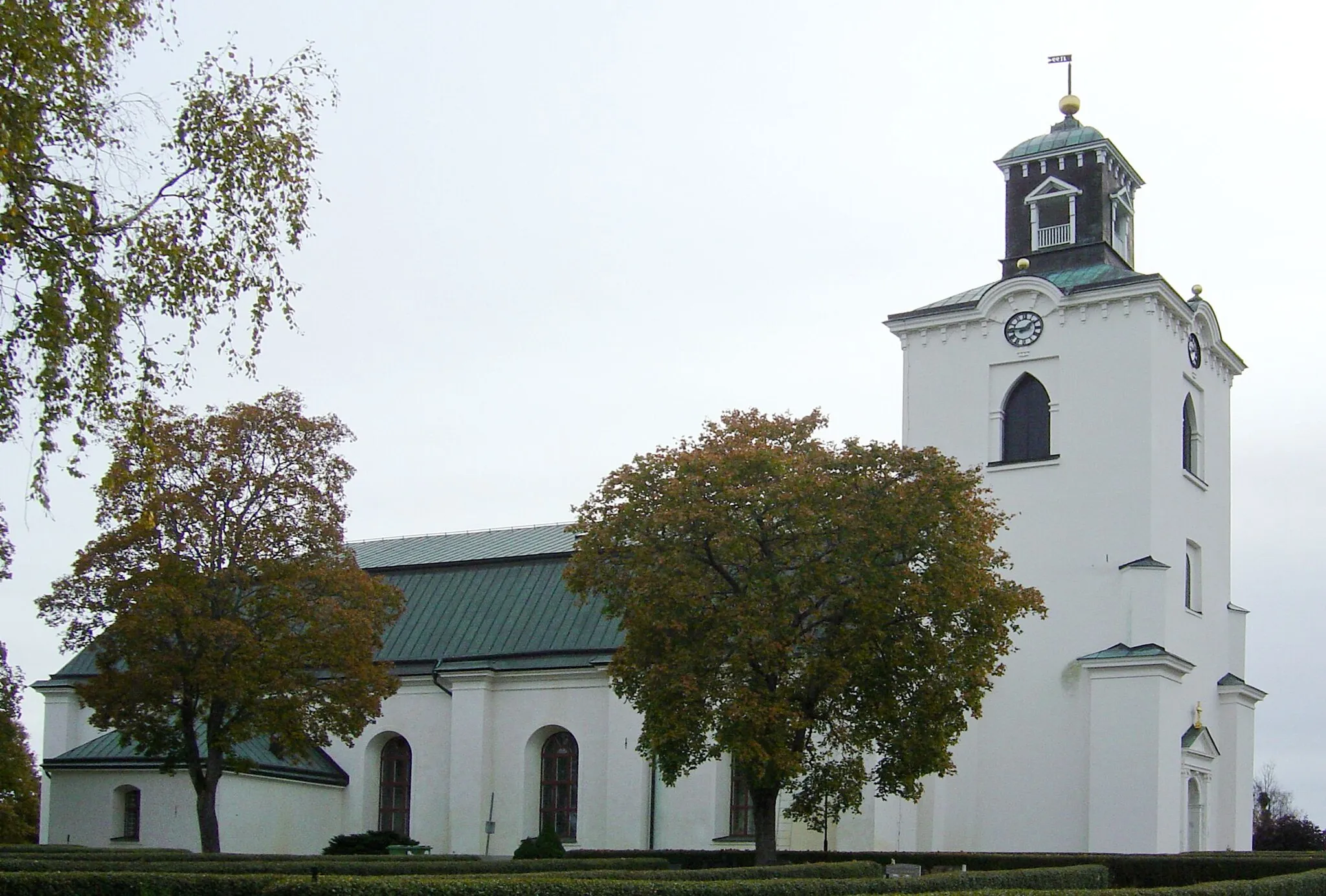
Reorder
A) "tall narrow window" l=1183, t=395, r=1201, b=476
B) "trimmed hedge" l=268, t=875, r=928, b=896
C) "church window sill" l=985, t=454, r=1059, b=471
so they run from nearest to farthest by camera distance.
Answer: "trimmed hedge" l=268, t=875, r=928, b=896, "church window sill" l=985, t=454, r=1059, b=471, "tall narrow window" l=1183, t=395, r=1201, b=476

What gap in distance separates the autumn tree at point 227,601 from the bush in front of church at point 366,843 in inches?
232

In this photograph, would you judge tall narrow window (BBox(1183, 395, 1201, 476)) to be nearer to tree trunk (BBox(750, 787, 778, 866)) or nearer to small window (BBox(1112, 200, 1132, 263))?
small window (BBox(1112, 200, 1132, 263))

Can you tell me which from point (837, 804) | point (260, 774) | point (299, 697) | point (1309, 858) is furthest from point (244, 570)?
point (1309, 858)

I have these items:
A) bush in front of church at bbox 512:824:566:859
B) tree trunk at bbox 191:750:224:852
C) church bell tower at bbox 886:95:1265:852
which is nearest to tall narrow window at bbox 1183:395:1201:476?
church bell tower at bbox 886:95:1265:852

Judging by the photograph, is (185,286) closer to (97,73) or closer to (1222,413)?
(97,73)

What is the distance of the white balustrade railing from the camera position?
40.2 meters

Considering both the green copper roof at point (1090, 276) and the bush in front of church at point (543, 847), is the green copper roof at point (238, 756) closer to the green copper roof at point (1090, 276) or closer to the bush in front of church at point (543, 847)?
the bush in front of church at point (543, 847)

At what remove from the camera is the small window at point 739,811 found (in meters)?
39.7

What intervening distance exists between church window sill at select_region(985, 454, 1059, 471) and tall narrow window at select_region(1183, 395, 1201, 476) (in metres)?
3.92

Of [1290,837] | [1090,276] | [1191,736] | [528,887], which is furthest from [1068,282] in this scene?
[1290,837]

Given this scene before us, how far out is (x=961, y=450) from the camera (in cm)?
3959

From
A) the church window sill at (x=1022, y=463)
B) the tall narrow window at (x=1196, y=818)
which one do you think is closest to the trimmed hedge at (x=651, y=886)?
the tall narrow window at (x=1196, y=818)

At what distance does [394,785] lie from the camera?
4431 cm

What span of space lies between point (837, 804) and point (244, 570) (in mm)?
13116
